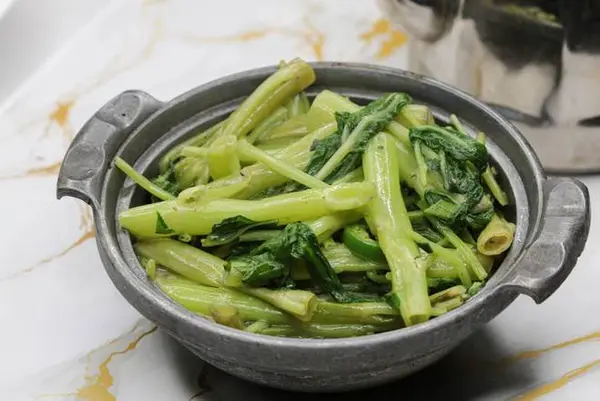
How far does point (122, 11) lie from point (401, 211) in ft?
3.78

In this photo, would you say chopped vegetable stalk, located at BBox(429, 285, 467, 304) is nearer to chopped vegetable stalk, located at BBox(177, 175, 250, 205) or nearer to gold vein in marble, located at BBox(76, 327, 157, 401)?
chopped vegetable stalk, located at BBox(177, 175, 250, 205)

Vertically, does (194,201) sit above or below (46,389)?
above

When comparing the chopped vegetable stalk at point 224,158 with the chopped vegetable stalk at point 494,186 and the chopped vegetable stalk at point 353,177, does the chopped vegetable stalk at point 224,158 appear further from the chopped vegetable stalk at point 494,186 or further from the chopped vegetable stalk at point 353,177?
the chopped vegetable stalk at point 494,186

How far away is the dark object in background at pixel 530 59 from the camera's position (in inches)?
52.9

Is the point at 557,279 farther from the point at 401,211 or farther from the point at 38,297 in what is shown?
the point at 38,297

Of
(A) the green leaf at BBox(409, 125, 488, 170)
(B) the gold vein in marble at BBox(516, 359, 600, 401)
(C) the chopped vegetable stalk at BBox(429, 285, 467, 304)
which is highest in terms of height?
(A) the green leaf at BBox(409, 125, 488, 170)

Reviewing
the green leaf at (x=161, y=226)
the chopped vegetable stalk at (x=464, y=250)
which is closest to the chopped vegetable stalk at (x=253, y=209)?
the green leaf at (x=161, y=226)

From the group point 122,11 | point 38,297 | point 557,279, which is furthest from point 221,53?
point 557,279

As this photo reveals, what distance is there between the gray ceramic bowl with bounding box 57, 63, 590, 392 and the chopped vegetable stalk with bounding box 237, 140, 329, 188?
0.14m

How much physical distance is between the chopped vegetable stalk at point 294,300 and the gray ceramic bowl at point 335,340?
0.08 metres

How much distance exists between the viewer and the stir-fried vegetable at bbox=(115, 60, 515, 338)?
108cm

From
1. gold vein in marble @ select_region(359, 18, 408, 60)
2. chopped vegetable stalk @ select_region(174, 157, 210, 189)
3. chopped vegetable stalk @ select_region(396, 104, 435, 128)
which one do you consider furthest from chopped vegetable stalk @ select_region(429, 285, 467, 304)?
gold vein in marble @ select_region(359, 18, 408, 60)

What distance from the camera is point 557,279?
0.98 meters

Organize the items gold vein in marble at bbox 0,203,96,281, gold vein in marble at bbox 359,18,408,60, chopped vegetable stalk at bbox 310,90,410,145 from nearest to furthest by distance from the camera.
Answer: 1. chopped vegetable stalk at bbox 310,90,410,145
2. gold vein in marble at bbox 0,203,96,281
3. gold vein in marble at bbox 359,18,408,60
